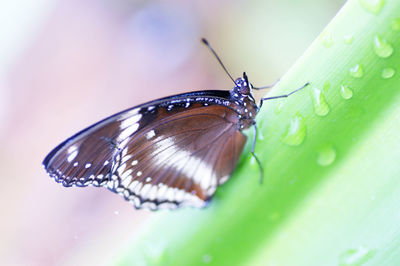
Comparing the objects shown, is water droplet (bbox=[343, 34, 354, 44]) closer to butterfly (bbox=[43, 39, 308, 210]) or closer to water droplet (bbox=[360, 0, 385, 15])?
water droplet (bbox=[360, 0, 385, 15])

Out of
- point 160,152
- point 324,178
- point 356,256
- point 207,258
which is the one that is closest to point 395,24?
point 324,178

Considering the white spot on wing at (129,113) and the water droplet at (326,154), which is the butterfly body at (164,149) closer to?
the white spot on wing at (129,113)

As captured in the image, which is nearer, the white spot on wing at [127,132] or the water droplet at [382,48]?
the water droplet at [382,48]

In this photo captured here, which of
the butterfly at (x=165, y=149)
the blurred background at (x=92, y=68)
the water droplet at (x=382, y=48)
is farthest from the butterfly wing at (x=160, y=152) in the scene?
the blurred background at (x=92, y=68)

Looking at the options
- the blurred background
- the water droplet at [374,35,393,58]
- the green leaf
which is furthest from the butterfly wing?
the blurred background

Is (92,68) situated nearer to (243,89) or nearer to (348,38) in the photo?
(243,89)

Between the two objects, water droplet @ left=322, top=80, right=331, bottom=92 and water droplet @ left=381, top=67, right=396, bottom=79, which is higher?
water droplet @ left=322, top=80, right=331, bottom=92
